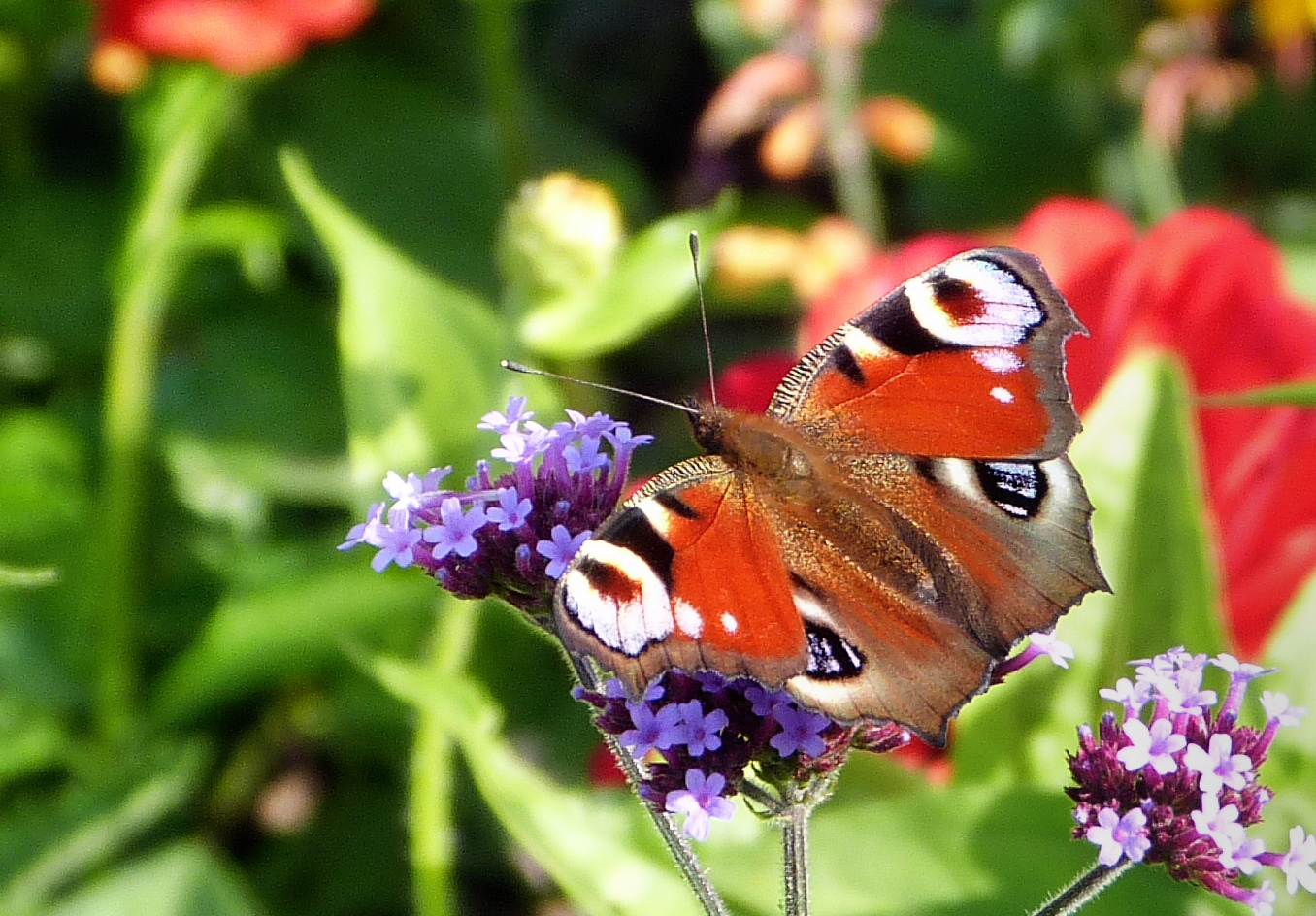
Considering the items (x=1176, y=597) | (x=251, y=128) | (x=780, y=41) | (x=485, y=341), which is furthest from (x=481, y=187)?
(x=1176, y=597)

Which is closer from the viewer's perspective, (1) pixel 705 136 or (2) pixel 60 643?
(2) pixel 60 643

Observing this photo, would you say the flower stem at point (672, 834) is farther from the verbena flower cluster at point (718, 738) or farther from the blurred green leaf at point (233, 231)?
the blurred green leaf at point (233, 231)

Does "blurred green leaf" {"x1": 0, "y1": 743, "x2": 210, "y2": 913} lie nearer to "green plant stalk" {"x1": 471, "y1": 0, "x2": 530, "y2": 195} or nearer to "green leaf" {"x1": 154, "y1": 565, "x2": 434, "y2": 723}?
"green leaf" {"x1": 154, "y1": 565, "x2": 434, "y2": 723}

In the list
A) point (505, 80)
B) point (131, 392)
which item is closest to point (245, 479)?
point (131, 392)

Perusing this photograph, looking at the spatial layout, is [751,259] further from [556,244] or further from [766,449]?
[766,449]

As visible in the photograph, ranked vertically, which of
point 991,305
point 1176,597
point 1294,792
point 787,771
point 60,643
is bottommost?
point 60,643

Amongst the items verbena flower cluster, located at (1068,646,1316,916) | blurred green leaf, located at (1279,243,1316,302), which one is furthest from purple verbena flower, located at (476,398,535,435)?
blurred green leaf, located at (1279,243,1316,302)

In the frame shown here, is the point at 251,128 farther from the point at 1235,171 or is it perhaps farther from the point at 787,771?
the point at 787,771
